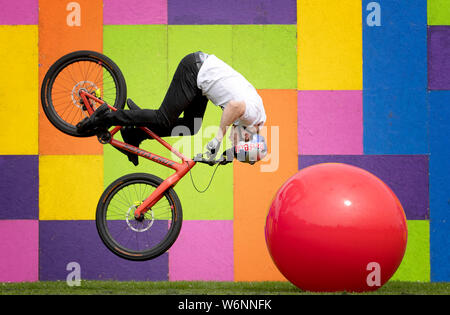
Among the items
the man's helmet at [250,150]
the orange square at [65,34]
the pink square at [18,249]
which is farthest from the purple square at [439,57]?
the pink square at [18,249]

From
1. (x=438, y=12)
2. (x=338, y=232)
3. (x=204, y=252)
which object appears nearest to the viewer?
(x=338, y=232)

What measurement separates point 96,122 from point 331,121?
100 inches

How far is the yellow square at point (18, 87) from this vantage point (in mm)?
5863

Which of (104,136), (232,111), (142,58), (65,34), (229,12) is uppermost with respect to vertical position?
(229,12)

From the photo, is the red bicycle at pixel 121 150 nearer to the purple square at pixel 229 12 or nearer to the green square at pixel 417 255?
the purple square at pixel 229 12

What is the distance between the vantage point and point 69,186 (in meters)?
5.80

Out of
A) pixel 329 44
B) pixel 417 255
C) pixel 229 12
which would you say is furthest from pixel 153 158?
pixel 417 255

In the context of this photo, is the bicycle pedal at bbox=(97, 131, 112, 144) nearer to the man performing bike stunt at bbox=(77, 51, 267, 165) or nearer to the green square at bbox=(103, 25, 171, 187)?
the man performing bike stunt at bbox=(77, 51, 267, 165)

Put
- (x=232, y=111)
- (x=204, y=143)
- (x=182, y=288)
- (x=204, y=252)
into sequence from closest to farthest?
(x=232, y=111)
(x=182, y=288)
(x=204, y=252)
(x=204, y=143)

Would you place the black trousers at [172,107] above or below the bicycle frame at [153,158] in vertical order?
above

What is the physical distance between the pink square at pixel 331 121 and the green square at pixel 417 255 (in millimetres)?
932

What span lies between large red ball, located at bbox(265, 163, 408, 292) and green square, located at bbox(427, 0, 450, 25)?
2623 millimetres

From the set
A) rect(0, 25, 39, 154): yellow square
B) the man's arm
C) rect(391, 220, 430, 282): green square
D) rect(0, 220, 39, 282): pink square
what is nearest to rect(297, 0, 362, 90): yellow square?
rect(391, 220, 430, 282): green square

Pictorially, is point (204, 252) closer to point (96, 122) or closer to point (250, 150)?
point (250, 150)
